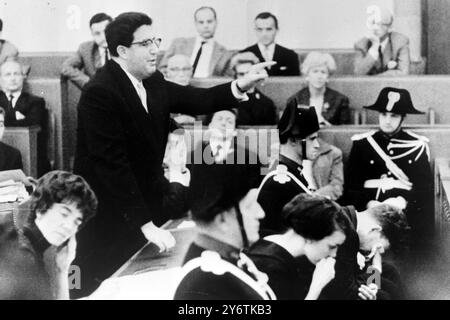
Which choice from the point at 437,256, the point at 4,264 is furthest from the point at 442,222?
the point at 4,264

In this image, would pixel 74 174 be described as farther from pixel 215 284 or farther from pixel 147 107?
pixel 215 284

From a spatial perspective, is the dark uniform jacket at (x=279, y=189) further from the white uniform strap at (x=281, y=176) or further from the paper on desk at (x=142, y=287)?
the paper on desk at (x=142, y=287)

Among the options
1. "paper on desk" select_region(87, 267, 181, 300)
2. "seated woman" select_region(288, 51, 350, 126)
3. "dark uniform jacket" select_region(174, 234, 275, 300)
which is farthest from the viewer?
"seated woman" select_region(288, 51, 350, 126)

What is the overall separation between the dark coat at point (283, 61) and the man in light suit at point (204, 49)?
0.40ft

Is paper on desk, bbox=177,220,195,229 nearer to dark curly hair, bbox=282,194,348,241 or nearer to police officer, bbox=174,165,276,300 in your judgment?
police officer, bbox=174,165,276,300

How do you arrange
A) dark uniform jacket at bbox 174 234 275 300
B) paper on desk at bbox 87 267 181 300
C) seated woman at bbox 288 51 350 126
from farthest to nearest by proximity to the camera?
1. seated woman at bbox 288 51 350 126
2. paper on desk at bbox 87 267 181 300
3. dark uniform jacket at bbox 174 234 275 300

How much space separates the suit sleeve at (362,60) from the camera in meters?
4.90

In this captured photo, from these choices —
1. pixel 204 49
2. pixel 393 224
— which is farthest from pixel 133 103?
pixel 393 224

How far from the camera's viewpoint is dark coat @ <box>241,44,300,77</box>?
487 centimetres

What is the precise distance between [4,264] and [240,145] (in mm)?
1140

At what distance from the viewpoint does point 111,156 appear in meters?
4.70

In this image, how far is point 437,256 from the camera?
4781 mm

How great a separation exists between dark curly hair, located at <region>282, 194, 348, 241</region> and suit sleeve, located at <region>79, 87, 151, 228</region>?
60 centimetres

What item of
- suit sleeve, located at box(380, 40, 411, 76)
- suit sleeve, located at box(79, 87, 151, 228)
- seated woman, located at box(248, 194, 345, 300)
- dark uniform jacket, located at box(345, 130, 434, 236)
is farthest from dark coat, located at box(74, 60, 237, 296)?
suit sleeve, located at box(380, 40, 411, 76)
